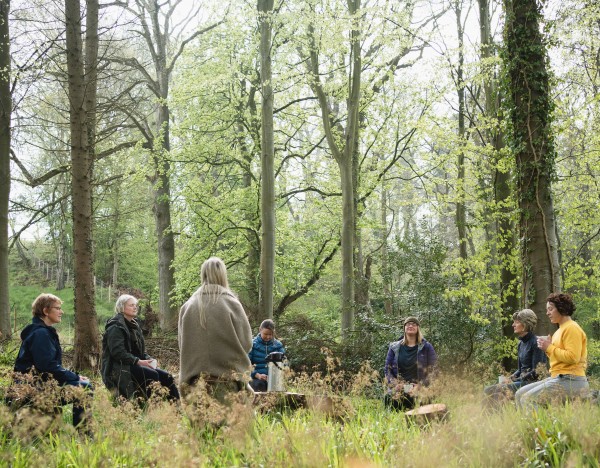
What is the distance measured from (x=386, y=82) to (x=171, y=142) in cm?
739

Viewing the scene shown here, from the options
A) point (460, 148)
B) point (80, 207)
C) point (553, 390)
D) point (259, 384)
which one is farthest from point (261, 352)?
point (460, 148)

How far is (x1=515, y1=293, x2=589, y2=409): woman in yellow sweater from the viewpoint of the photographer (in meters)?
5.84

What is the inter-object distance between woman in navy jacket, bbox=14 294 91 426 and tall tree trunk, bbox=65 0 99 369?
4417mm

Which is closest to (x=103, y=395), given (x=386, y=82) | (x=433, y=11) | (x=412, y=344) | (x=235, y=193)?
(x=412, y=344)

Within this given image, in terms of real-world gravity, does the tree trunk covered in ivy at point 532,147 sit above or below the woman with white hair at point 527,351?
above

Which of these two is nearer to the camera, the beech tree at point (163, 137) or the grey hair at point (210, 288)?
the grey hair at point (210, 288)

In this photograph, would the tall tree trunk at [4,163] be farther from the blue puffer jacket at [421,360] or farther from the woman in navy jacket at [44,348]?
the blue puffer jacket at [421,360]

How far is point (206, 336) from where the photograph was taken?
477cm

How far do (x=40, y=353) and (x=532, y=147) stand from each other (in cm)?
617

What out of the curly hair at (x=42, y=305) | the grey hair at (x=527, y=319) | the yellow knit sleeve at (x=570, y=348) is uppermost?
the curly hair at (x=42, y=305)

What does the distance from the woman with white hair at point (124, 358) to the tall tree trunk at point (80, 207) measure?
9.91 ft

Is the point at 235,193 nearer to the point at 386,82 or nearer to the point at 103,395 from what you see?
the point at 386,82

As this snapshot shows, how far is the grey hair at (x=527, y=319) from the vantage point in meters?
7.04

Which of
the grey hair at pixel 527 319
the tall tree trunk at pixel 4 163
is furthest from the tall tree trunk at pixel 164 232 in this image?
the grey hair at pixel 527 319
